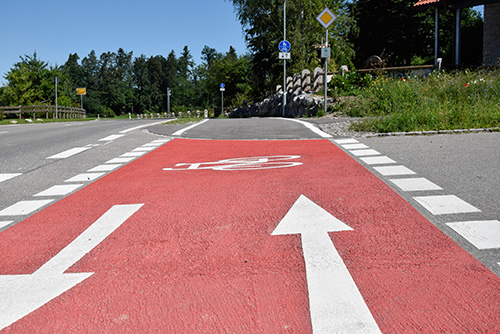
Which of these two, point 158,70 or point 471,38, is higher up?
point 158,70

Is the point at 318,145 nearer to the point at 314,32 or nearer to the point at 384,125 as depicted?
the point at 384,125

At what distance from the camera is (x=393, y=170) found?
6199mm

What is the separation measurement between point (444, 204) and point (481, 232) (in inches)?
33.1

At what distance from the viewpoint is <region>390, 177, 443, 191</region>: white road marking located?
512cm

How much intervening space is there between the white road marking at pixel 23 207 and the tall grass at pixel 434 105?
7.62 meters

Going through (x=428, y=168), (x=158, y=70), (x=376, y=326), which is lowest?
(x=376, y=326)

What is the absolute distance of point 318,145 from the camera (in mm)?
9234

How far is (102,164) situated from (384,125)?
6292 millimetres

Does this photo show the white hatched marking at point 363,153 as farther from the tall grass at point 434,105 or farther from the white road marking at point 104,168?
the white road marking at point 104,168

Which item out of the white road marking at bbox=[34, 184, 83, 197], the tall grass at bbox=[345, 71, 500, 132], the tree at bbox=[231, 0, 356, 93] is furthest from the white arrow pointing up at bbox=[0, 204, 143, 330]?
the tree at bbox=[231, 0, 356, 93]

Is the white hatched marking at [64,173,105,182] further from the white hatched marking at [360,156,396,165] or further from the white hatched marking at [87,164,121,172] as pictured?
the white hatched marking at [360,156,396,165]

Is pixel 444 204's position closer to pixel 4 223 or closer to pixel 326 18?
pixel 4 223

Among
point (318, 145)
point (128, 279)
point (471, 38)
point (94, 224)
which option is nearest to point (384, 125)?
point (318, 145)

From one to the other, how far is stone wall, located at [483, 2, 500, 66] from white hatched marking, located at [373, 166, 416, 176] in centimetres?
1896
